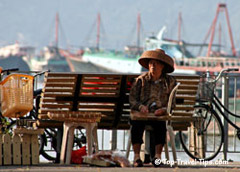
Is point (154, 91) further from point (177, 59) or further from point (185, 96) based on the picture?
point (177, 59)

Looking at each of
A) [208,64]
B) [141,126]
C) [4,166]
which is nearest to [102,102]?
[141,126]

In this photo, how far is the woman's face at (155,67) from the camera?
7.47 m

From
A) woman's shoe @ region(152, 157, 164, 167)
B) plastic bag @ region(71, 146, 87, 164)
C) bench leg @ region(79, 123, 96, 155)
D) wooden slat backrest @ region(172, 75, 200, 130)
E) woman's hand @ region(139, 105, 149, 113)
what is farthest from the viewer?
wooden slat backrest @ region(172, 75, 200, 130)

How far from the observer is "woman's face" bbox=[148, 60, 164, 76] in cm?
747

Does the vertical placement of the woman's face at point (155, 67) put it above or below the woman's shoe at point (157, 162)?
above

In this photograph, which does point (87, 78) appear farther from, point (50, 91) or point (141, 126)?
point (141, 126)

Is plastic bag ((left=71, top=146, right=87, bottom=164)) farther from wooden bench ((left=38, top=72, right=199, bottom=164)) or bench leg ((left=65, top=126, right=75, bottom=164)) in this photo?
wooden bench ((left=38, top=72, right=199, bottom=164))

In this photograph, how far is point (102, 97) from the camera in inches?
315

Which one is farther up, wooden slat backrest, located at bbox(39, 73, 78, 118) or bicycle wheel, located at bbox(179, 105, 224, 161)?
wooden slat backrest, located at bbox(39, 73, 78, 118)

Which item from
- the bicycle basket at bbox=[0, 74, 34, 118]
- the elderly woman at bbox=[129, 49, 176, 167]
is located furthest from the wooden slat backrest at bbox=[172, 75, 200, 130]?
the bicycle basket at bbox=[0, 74, 34, 118]

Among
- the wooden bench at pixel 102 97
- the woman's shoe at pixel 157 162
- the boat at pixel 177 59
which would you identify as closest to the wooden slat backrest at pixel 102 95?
the wooden bench at pixel 102 97

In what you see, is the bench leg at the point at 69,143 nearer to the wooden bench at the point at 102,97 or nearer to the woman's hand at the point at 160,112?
the wooden bench at the point at 102,97

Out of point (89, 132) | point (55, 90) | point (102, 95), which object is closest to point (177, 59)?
point (102, 95)

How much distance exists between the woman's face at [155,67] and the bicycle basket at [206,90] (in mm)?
1284
